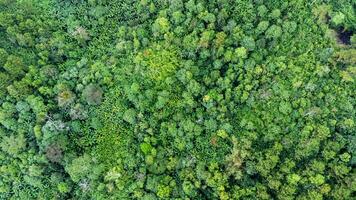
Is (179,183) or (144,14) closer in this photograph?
(179,183)

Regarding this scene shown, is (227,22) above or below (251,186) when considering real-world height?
above

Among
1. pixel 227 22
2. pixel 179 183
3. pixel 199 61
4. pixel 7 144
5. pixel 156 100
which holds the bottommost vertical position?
pixel 7 144

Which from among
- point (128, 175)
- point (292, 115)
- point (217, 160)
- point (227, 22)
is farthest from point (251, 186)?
point (227, 22)

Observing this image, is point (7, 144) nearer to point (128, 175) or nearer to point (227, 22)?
point (128, 175)

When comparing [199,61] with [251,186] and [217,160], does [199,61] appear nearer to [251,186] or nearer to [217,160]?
[217,160]

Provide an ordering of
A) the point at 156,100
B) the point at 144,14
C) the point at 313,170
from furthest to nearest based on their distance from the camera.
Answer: the point at 144,14 → the point at 156,100 → the point at 313,170

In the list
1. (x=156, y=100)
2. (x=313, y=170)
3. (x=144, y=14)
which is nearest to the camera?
(x=313, y=170)
